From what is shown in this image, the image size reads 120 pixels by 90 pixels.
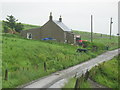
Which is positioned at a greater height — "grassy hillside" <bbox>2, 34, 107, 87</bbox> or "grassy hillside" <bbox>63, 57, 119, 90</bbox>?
"grassy hillside" <bbox>2, 34, 107, 87</bbox>

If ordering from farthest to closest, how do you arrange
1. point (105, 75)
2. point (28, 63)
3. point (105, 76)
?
point (105, 75) → point (105, 76) → point (28, 63)

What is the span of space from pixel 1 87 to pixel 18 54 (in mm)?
10488

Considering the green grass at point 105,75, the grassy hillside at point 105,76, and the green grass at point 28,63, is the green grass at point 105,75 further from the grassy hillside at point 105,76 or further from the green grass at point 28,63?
Answer: the green grass at point 28,63

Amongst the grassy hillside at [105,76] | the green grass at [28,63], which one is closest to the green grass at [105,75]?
the grassy hillside at [105,76]

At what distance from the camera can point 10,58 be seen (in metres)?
23.4

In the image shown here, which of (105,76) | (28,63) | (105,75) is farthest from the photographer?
(105,75)

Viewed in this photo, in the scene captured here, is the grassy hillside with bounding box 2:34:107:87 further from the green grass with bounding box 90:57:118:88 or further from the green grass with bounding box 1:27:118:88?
the green grass with bounding box 90:57:118:88

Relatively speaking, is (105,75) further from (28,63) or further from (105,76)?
(28,63)

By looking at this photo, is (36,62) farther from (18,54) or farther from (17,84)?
(17,84)

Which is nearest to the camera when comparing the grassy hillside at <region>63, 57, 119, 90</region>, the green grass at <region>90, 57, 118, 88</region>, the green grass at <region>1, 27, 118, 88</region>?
the green grass at <region>1, 27, 118, 88</region>

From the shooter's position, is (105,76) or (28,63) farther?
(105,76)

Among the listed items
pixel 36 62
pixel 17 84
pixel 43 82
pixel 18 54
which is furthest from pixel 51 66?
pixel 17 84

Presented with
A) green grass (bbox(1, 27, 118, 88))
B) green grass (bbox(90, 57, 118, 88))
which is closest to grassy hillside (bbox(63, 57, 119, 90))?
green grass (bbox(90, 57, 118, 88))

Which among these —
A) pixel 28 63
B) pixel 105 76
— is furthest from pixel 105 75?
pixel 28 63
